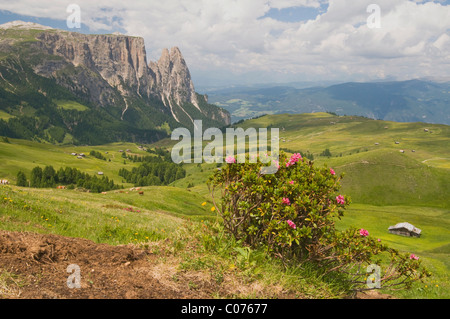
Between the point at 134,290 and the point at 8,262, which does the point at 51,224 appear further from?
the point at 134,290

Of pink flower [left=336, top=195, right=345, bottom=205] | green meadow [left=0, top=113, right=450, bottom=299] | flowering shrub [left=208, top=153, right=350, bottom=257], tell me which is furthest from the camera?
green meadow [left=0, top=113, right=450, bottom=299]

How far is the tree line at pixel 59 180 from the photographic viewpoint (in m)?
167

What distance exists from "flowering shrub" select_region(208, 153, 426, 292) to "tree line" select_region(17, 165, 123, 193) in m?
170

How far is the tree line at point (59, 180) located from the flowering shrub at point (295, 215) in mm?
170018

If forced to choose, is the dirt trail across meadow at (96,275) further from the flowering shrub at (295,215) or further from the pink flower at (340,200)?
the pink flower at (340,200)

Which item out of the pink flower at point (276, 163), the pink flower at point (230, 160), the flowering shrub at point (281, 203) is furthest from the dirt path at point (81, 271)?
the pink flower at point (276, 163)

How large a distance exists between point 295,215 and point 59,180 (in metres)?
206

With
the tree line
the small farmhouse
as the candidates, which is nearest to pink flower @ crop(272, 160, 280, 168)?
the small farmhouse

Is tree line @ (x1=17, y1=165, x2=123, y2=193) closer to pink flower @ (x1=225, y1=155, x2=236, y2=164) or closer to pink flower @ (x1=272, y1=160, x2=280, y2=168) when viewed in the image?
pink flower @ (x1=225, y1=155, x2=236, y2=164)

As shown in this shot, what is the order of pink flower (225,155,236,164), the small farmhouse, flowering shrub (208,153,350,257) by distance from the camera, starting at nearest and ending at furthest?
1. flowering shrub (208,153,350,257)
2. pink flower (225,155,236,164)
3. the small farmhouse

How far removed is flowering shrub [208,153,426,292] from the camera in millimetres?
9758

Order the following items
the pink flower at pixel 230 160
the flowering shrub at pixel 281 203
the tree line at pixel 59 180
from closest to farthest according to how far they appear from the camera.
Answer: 1. the flowering shrub at pixel 281 203
2. the pink flower at pixel 230 160
3. the tree line at pixel 59 180
